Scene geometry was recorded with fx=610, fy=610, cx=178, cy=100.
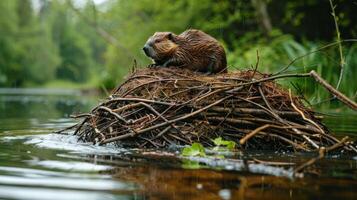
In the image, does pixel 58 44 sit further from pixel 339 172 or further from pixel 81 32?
pixel 339 172

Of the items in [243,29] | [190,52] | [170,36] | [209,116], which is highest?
[243,29]

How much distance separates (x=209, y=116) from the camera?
5680mm

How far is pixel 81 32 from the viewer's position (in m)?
113

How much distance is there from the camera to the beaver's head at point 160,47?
6.64 m

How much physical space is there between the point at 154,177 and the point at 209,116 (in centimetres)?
184

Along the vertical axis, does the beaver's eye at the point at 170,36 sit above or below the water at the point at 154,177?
above

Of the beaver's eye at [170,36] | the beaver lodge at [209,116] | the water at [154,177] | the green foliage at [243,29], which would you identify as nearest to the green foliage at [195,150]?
the water at [154,177]

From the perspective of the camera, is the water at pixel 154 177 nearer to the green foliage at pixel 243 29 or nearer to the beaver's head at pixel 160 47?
the beaver's head at pixel 160 47

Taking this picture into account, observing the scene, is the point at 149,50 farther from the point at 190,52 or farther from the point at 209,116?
the point at 209,116

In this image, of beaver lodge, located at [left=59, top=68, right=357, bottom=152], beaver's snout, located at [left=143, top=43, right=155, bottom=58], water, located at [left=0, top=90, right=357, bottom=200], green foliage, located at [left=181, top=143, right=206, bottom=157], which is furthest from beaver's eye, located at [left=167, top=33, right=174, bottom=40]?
green foliage, located at [left=181, top=143, right=206, bottom=157]

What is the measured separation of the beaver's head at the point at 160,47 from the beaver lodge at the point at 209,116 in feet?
2.02

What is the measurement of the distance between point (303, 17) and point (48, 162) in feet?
58.6

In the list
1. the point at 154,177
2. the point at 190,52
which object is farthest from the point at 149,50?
the point at 154,177

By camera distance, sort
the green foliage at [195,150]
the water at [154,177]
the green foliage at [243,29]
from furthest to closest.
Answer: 1. the green foliage at [243,29]
2. the green foliage at [195,150]
3. the water at [154,177]
